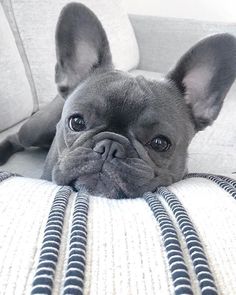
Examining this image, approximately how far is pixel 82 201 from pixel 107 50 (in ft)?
2.35

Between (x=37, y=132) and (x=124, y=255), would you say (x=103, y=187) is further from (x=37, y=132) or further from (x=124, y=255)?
(x=37, y=132)

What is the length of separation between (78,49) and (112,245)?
87 centimetres

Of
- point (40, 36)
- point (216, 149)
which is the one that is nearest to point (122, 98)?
point (216, 149)

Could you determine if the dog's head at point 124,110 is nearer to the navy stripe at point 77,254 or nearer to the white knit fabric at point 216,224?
the white knit fabric at point 216,224

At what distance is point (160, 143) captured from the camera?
1.00 meters

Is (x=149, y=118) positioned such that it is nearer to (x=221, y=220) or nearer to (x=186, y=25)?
(x=221, y=220)

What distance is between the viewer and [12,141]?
144 cm

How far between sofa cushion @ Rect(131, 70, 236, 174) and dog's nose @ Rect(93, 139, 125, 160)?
479 millimetres

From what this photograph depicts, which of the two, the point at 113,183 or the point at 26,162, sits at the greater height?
the point at 113,183

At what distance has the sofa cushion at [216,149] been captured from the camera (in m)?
1.46

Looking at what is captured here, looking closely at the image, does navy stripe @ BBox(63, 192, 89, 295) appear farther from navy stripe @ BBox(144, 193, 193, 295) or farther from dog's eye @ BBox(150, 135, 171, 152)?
dog's eye @ BBox(150, 135, 171, 152)

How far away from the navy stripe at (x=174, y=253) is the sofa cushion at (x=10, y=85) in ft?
3.00

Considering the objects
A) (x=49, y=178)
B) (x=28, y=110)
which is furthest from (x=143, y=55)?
(x=49, y=178)

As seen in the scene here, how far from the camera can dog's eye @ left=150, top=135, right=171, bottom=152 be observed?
100 cm
